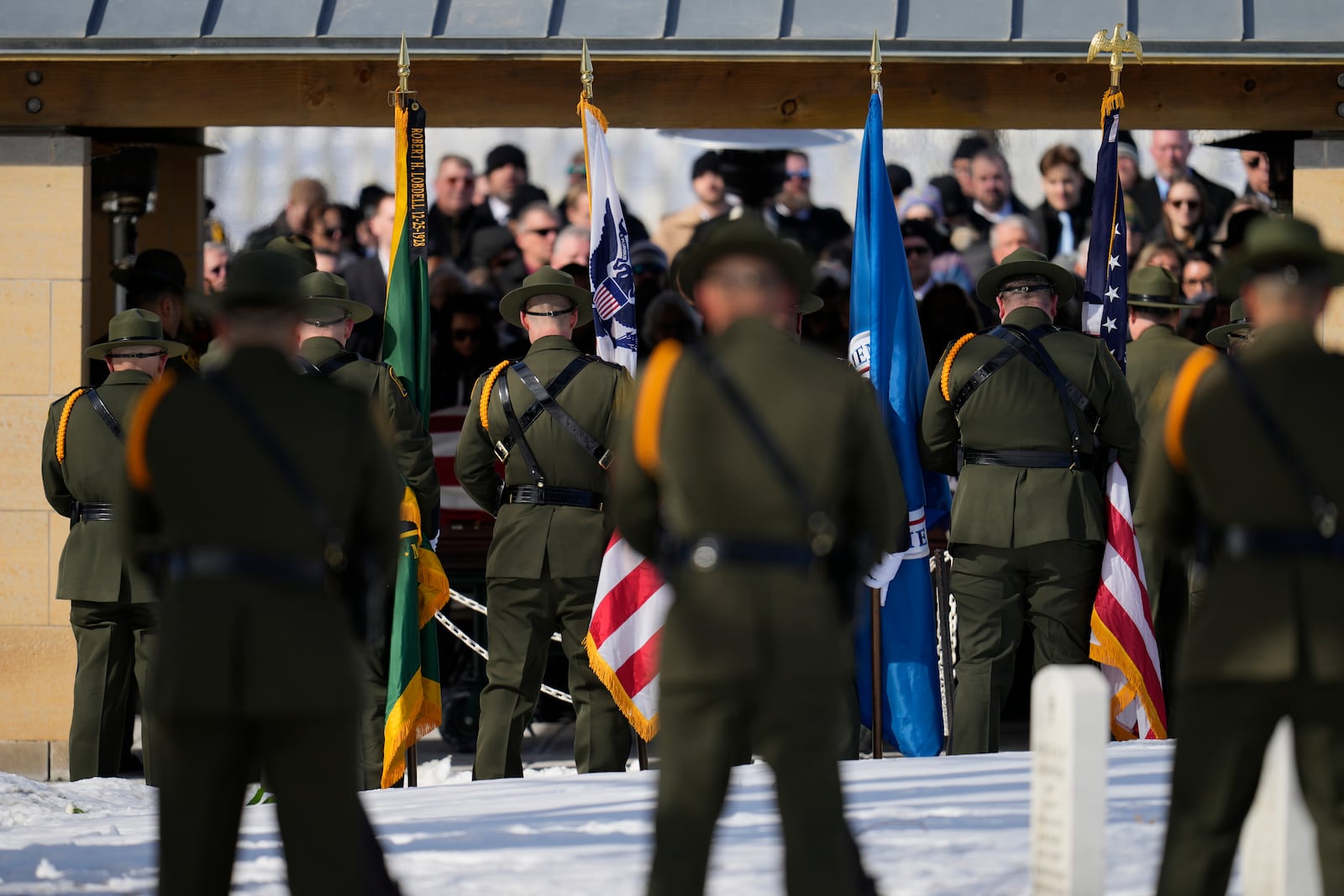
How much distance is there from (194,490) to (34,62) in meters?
5.42

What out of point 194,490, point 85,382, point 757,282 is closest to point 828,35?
point 85,382

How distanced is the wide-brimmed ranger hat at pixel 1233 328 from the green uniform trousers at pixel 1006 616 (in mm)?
1417

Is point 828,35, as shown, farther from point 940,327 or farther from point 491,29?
point 940,327

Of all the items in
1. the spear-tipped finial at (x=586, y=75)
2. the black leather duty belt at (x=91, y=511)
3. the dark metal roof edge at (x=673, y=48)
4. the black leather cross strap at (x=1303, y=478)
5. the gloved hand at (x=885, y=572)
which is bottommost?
the gloved hand at (x=885, y=572)

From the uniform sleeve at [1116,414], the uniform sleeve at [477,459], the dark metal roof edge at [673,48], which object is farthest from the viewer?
the dark metal roof edge at [673,48]

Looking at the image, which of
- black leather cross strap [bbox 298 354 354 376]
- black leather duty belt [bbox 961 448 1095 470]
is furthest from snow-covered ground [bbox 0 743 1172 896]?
black leather cross strap [bbox 298 354 354 376]

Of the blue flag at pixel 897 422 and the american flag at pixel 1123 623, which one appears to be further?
the blue flag at pixel 897 422

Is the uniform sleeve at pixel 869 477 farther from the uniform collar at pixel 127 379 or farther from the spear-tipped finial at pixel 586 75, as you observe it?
the uniform collar at pixel 127 379

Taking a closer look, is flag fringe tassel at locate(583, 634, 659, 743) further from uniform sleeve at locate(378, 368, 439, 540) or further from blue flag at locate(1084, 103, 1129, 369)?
blue flag at locate(1084, 103, 1129, 369)

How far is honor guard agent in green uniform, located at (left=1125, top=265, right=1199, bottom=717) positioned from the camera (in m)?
8.46

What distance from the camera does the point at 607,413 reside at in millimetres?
7684

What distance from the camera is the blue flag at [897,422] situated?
314 inches

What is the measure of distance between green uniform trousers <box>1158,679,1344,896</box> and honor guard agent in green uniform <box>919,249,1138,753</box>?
3.24 metres

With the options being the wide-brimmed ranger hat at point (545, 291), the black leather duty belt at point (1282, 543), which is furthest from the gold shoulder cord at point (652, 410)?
the wide-brimmed ranger hat at point (545, 291)
